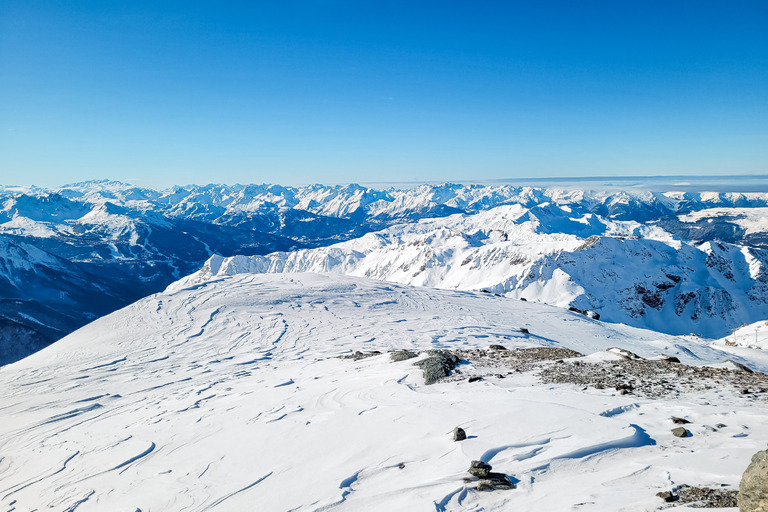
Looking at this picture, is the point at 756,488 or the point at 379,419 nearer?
the point at 756,488

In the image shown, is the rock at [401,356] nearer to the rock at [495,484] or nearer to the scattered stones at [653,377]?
the scattered stones at [653,377]

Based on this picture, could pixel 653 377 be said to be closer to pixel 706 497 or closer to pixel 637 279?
pixel 706 497

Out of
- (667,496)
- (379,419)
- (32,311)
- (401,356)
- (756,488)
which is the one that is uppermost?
(756,488)

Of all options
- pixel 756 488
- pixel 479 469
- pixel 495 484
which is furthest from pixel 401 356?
pixel 756 488

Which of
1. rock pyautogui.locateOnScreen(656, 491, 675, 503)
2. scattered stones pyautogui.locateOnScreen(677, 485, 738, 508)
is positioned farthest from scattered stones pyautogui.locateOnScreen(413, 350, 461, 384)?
scattered stones pyautogui.locateOnScreen(677, 485, 738, 508)

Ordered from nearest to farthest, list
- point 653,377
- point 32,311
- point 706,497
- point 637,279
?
point 706,497
point 653,377
point 637,279
point 32,311

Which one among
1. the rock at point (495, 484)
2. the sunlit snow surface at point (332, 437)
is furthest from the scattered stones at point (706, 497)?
the rock at point (495, 484)

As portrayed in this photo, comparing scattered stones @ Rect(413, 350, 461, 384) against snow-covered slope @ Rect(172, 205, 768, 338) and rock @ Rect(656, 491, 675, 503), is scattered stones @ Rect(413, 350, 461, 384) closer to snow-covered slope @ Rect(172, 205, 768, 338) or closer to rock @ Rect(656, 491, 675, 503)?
rock @ Rect(656, 491, 675, 503)
